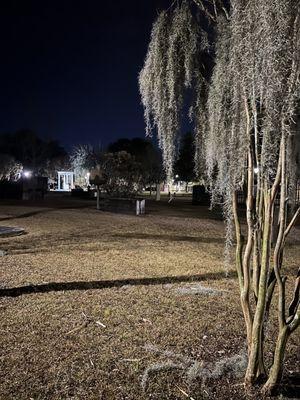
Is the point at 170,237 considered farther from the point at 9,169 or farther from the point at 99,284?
the point at 9,169

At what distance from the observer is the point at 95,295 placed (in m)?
5.54

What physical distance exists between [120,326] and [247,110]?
9.09 ft

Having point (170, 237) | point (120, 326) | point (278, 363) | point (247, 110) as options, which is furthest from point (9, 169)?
point (278, 363)

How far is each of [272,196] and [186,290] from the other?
3.48 meters

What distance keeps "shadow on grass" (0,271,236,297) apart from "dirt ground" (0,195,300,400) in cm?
2

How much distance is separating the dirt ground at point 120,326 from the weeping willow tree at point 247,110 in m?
0.64

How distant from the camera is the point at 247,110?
9.24 feet

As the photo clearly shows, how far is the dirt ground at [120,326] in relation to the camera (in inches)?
123

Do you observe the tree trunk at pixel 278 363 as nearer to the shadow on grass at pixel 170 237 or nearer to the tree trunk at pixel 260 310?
the tree trunk at pixel 260 310

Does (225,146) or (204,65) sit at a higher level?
(204,65)

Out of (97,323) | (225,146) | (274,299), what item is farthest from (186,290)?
(225,146)

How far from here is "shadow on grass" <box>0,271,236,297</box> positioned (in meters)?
5.60

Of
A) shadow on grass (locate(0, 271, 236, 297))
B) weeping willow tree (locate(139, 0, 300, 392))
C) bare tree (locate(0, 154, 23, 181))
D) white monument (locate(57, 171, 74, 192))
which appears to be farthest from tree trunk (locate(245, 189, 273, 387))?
bare tree (locate(0, 154, 23, 181))

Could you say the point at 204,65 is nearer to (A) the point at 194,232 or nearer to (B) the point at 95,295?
(B) the point at 95,295
